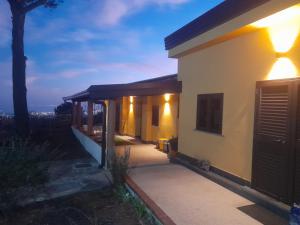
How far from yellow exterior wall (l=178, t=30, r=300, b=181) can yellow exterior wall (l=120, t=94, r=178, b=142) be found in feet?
11.3

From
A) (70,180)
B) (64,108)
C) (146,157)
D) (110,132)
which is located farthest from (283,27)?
(64,108)

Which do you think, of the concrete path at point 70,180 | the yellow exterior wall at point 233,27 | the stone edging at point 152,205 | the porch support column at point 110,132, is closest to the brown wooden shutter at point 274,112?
the yellow exterior wall at point 233,27

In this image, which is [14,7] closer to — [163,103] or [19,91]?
[19,91]

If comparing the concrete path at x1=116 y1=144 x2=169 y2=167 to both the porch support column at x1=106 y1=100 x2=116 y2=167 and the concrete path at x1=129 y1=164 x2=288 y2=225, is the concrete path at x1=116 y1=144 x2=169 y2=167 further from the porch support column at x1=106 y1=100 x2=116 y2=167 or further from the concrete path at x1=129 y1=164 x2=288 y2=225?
the concrete path at x1=129 y1=164 x2=288 y2=225

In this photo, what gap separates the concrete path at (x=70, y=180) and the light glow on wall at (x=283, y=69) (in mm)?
5297

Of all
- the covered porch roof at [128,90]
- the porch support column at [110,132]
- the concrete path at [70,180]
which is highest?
the covered porch roof at [128,90]

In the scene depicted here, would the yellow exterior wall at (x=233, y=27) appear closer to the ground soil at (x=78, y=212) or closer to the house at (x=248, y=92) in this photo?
the house at (x=248, y=92)

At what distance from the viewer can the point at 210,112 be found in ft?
23.4

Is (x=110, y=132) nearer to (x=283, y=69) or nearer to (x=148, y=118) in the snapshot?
(x=148, y=118)

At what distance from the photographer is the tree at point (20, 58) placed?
12.3m

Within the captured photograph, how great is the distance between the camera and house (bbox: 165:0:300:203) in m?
4.52

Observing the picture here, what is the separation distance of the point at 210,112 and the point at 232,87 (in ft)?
3.95

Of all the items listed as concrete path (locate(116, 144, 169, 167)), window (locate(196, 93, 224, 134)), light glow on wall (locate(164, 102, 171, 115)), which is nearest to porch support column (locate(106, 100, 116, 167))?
concrete path (locate(116, 144, 169, 167))

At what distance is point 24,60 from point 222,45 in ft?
35.8
